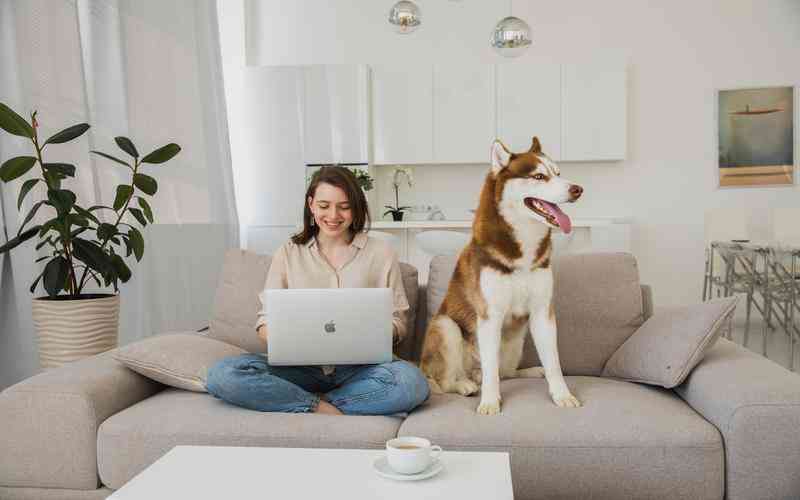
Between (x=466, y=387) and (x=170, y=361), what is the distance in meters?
0.89

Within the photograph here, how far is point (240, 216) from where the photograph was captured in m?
5.95

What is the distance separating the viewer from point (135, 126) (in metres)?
3.97

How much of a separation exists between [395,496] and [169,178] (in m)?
3.61

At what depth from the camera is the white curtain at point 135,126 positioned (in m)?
2.95

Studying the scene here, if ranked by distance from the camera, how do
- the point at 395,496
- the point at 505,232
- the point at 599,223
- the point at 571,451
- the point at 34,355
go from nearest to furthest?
the point at 395,496, the point at 571,451, the point at 505,232, the point at 34,355, the point at 599,223

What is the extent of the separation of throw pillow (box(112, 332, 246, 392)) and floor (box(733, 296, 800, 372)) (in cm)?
366

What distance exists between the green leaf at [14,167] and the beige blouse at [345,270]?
3.25ft

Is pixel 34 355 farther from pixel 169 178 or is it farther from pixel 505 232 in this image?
pixel 505 232

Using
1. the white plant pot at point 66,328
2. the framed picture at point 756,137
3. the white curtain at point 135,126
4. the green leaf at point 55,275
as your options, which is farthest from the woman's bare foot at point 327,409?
the framed picture at point 756,137

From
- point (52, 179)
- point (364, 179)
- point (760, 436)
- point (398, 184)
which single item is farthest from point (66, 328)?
point (398, 184)

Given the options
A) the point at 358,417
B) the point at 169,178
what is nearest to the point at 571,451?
the point at 358,417

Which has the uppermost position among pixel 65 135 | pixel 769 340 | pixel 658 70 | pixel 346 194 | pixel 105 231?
pixel 658 70

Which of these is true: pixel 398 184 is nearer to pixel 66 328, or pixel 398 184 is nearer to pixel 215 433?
pixel 66 328

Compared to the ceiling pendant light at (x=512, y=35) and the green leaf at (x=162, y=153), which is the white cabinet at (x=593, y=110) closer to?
the ceiling pendant light at (x=512, y=35)
